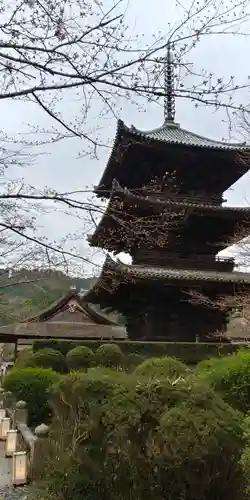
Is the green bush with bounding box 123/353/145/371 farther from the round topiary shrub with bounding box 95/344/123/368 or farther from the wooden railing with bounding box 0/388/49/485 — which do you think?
the wooden railing with bounding box 0/388/49/485

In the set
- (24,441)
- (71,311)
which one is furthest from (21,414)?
(71,311)

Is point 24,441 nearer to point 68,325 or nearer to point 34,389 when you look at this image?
point 34,389

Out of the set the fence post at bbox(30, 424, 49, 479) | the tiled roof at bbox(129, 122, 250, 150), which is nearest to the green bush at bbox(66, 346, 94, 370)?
the fence post at bbox(30, 424, 49, 479)

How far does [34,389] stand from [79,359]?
2030 mm

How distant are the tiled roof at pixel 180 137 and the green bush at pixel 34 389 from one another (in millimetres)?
7726

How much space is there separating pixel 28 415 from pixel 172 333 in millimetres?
5705

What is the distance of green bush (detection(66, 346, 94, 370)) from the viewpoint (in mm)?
12352

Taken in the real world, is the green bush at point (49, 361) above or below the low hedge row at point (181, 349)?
below

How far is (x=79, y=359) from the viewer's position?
12383mm

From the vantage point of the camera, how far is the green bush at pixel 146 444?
3834 mm

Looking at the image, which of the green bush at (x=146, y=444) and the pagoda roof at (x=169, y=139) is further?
the pagoda roof at (x=169, y=139)

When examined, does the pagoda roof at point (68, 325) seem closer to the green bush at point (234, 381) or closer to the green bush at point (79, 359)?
the green bush at point (79, 359)

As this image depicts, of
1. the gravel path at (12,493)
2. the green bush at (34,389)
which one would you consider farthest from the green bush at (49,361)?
the gravel path at (12,493)

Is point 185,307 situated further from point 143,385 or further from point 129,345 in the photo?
point 143,385
